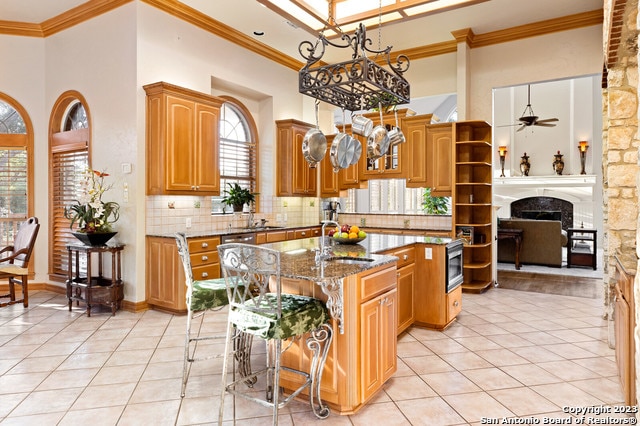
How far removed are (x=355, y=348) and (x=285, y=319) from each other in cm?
51

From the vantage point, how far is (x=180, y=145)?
4.88 m

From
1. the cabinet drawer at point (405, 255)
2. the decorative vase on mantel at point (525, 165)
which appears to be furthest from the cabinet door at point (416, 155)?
the decorative vase on mantel at point (525, 165)

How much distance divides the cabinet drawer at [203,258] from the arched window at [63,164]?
1941 millimetres

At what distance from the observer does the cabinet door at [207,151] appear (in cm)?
510

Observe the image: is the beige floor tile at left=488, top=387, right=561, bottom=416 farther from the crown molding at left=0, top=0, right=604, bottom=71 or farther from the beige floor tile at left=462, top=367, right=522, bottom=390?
the crown molding at left=0, top=0, right=604, bottom=71

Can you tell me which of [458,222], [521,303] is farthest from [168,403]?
[458,222]

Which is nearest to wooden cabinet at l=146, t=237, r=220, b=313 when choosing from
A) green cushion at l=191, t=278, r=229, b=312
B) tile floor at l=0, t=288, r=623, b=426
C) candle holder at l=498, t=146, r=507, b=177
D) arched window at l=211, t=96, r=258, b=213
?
tile floor at l=0, t=288, r=623, b=426

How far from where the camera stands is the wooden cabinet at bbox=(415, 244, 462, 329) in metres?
3.96

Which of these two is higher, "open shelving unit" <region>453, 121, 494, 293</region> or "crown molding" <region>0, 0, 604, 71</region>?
"crown molding" <region>0, 0, 604, 71</region>

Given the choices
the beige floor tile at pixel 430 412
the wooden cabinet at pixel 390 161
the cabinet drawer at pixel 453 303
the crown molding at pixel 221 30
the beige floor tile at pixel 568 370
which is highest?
the crown molding at pixel 221 30

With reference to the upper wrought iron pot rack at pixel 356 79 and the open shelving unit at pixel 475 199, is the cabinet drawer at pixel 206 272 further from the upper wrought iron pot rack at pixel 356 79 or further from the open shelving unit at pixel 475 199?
the open shelving unit at pixel 475 199

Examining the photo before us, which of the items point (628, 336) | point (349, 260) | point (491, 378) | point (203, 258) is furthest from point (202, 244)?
point (628, 336)

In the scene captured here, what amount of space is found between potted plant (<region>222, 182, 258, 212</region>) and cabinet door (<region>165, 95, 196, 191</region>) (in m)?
1.04

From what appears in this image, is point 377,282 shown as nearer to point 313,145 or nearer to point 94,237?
point 313,145
